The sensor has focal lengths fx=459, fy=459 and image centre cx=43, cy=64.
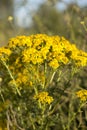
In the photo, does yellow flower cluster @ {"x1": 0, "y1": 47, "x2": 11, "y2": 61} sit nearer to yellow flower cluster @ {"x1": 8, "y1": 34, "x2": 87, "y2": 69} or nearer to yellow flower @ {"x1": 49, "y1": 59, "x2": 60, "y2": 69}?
yellow flower cluster @ {"x1": 8, "y1": 34, "x2": 87, "y2": 69}

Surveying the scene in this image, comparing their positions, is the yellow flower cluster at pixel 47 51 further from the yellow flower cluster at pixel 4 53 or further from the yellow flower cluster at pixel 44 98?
the yellow flower cluster at pixel 44 98

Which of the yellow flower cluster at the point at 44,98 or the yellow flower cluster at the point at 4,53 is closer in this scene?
the yellow flower cluster at the point at 44,98

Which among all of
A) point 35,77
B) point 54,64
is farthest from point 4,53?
point 54,64

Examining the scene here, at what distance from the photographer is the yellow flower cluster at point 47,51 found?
4.20m

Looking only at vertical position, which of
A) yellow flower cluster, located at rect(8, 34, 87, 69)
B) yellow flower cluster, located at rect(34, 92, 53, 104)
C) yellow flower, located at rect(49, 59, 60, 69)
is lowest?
yellow flower cluster, located at rect(34, 92, 53, 104)

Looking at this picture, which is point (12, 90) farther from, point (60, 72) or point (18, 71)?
point (60, 72)

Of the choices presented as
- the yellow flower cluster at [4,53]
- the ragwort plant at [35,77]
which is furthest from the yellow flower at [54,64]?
the yellow flower cluster at [4,53]

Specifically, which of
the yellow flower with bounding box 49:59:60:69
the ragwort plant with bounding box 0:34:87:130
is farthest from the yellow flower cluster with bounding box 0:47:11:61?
the yellow flower with bounding box 49:59:60:69

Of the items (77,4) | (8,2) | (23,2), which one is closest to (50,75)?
(77,4)

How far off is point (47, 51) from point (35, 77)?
0.35 m

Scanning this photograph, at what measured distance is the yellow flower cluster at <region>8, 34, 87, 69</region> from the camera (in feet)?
13.8

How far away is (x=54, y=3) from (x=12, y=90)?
105 inches

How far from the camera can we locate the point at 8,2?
34375 mm

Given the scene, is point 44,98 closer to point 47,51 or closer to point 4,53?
point 47,51
